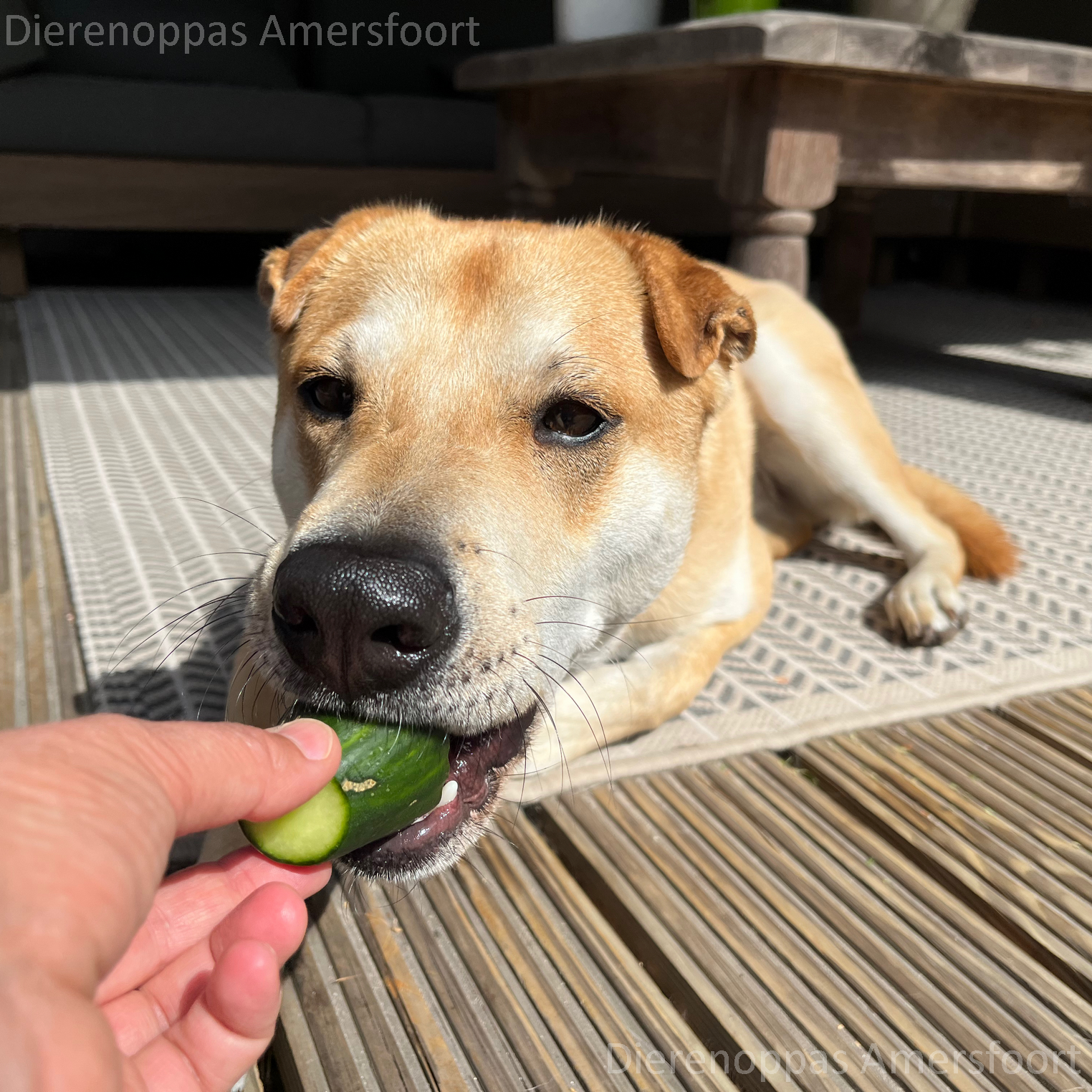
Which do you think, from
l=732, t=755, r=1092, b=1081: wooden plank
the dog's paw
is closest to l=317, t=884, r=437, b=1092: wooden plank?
l=732, t=755, r=1092, b=1081: wooden plank

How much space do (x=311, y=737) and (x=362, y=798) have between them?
0.09m

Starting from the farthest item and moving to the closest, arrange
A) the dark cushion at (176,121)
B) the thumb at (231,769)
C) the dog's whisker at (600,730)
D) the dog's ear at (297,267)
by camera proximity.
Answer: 1. the dark cushion at (176,121)
2. the dog's ear at (297,267)
3. the dog's whisker at (600,730)
4. the thumb at (231,769)

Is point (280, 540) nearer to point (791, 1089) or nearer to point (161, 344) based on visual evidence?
point (791, 1089)

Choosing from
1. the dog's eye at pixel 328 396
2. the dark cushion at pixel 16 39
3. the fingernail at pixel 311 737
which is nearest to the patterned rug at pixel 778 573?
the dog's eye at pixel 328 396

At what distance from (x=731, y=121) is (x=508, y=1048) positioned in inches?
120

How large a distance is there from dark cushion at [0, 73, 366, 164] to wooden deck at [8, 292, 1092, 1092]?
4.50 m

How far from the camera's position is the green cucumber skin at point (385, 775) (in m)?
0.96

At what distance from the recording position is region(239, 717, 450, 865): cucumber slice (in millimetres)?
904

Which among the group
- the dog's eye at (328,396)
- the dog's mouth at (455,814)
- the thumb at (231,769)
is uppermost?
the dog's eye at (328,396)

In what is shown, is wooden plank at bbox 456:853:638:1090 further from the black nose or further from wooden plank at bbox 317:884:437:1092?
the black nose

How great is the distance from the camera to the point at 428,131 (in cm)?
586

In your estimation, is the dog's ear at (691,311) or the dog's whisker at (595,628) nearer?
the dog's whisker at (595,628)

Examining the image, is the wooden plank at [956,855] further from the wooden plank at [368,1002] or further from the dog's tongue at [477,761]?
the wooden plank at [368,1002]

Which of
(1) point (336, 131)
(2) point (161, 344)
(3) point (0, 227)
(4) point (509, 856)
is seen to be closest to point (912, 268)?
(1) point (336, 131)
